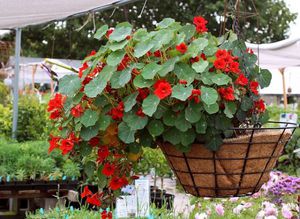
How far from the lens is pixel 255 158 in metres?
1.93

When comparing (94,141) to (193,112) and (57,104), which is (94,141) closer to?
(57,104)

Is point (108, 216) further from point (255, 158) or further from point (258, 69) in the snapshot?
point (258, 69)

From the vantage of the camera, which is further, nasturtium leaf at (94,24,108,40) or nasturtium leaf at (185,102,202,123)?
nasturtium leaf at (94,24,108,40)

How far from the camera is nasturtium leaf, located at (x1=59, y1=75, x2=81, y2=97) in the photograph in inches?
78.0

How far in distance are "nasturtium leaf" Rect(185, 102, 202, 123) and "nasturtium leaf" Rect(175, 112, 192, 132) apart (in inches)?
0.8

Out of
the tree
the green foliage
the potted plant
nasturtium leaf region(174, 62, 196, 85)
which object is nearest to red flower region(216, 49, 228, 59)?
the potted plant

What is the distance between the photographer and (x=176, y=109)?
5.97ft

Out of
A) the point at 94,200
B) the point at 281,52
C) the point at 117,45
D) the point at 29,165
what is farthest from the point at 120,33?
the point at 281,52

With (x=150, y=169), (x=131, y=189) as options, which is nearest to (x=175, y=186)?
(x=150, y=169)

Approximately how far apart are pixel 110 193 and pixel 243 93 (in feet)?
2.12

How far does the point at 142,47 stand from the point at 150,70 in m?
0.11

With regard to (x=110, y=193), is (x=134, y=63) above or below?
above

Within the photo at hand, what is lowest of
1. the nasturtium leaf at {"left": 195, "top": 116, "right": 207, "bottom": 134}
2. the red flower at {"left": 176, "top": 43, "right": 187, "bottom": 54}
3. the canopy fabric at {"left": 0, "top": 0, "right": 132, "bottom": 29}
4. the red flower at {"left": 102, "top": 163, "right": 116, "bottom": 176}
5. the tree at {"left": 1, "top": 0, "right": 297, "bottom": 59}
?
the red flower at {"left": 102, "top": 163, "right": 116, "bottom": 176}

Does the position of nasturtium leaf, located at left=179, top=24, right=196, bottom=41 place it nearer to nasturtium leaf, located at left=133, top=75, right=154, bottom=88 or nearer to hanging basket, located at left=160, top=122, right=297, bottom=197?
nasturtium leaf, located at left=133, top=75, right=154, bottom=88
